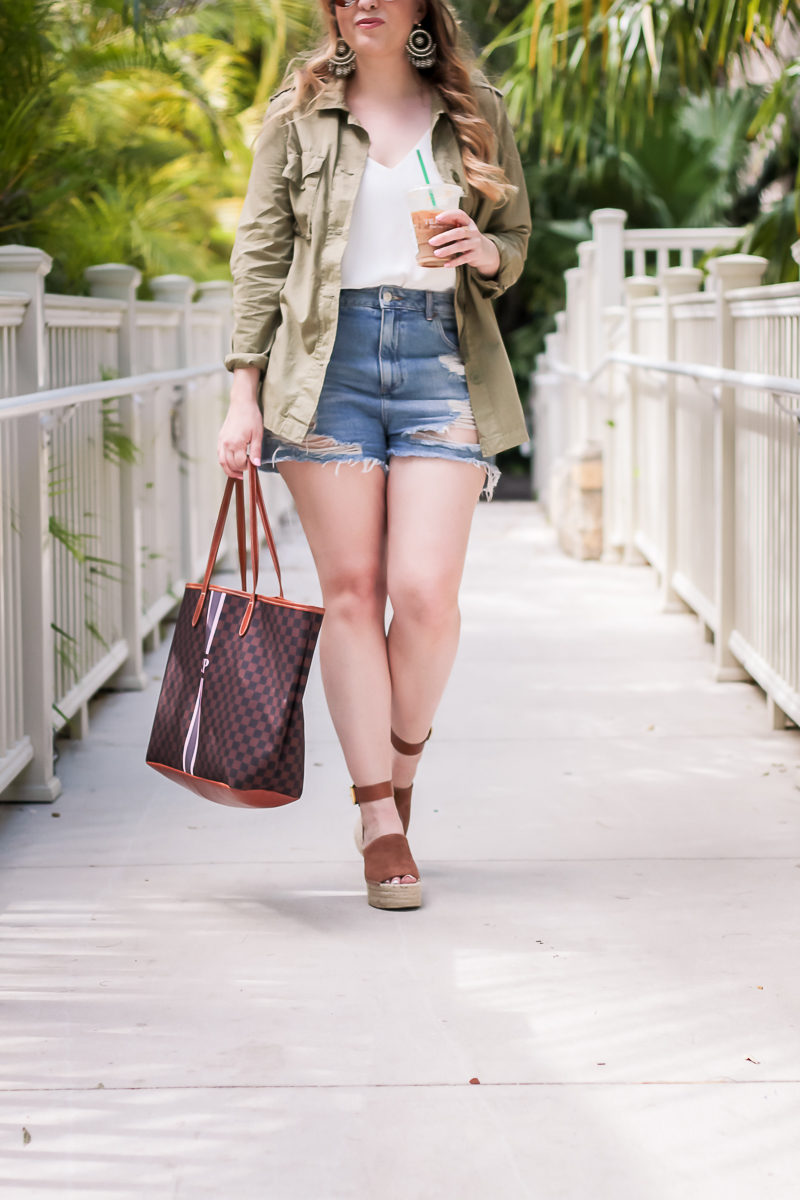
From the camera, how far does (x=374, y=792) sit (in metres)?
3.01

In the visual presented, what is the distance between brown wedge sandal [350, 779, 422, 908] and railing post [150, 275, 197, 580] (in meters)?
3.31

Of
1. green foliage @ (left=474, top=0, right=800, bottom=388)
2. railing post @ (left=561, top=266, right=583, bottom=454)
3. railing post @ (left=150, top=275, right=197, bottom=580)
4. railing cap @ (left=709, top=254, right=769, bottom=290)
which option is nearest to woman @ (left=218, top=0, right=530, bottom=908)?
railing cap @ (left=709, top=254, right=769, bottom=290)

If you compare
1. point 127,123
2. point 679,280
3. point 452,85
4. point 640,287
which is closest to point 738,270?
point 679,280

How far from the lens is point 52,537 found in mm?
3910

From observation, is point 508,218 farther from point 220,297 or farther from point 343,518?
point 220,297

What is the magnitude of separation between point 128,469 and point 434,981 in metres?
2.72

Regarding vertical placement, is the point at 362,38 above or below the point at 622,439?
above

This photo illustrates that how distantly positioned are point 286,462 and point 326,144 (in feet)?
1.97

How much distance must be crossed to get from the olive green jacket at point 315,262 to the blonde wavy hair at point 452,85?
3 cm

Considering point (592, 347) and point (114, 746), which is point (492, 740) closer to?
point (114, 746)

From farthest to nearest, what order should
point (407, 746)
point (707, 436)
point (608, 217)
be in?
point (608, 217) < point (707, 436) < point (407, 746)

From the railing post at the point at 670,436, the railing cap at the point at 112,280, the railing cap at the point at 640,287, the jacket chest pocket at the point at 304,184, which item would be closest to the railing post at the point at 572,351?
the railing cap at the point at 640,287

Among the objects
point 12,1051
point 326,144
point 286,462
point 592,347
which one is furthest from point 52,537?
point 592,347

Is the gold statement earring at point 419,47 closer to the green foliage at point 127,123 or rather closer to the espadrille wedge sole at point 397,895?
the espadrille wedge sole at point 397,895
